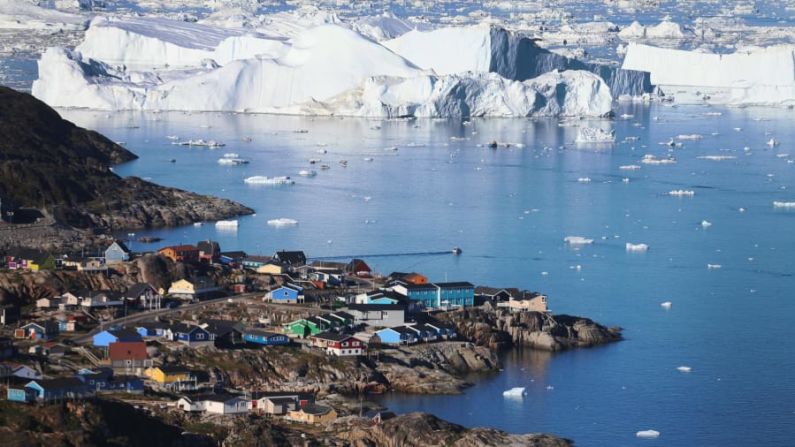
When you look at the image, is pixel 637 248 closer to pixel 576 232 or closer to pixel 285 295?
pixel 576 232

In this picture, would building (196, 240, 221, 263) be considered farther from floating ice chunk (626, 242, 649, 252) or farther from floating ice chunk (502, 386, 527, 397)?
floating ice chunk (626, 242, 649, 252)

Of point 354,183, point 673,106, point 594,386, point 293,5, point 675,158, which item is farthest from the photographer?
point 293,5

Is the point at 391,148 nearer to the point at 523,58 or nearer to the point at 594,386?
the point at 523,58

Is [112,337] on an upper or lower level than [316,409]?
upper

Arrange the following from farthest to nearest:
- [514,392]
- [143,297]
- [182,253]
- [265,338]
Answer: [182,253]
[143,297]
[265,338]
[514,392]

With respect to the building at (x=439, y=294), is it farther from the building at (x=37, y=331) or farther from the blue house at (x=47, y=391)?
the blue house at (x=47, y=391)

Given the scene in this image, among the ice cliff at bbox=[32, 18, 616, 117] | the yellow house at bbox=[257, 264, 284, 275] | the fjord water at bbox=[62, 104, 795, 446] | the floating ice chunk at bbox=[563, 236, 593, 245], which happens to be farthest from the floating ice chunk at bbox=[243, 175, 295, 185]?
the ice cliff at bbox=[32, 18, 616, 117]

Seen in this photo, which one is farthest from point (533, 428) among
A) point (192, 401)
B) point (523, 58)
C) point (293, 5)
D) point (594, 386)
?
point (293, 5)

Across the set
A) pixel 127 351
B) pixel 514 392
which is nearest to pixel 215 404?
pixel 127 351

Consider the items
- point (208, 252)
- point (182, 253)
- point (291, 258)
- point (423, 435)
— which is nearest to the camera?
point (423, 435)
